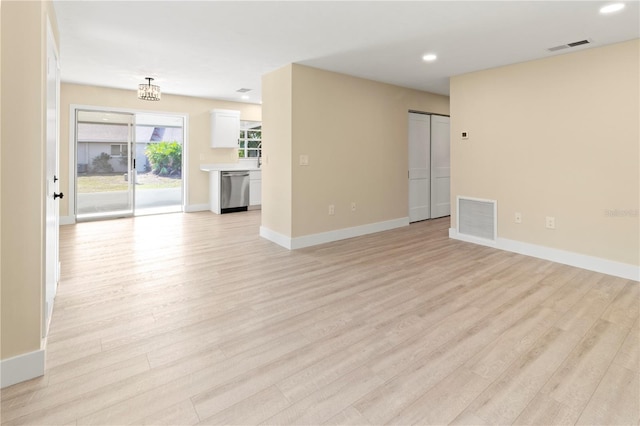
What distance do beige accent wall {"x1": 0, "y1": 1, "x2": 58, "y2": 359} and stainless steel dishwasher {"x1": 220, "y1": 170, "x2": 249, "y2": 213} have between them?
5.56 m

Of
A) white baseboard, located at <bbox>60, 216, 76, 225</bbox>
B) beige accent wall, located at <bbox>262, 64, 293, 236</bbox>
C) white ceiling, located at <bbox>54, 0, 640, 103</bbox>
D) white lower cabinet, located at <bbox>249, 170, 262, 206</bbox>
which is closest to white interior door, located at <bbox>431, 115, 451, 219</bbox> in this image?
white ceiling, located at <bbox>54, 0, 640, 103</bbox>

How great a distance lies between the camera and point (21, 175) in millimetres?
1837

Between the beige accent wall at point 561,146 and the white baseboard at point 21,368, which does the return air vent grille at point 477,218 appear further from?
the white baseboard at point 21,368

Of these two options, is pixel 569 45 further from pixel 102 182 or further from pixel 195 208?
pixel 102 182

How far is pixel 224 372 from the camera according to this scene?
1975 mm

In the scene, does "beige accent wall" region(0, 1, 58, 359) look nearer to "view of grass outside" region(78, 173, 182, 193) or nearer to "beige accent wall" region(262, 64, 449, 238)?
"beige accent wall" region(262, 64, 449, 238)

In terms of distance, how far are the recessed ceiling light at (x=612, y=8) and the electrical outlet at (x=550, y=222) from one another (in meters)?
2.21

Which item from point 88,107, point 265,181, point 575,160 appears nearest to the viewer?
point 575,160

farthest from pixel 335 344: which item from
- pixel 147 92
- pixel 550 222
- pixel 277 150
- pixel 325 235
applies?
pixel 147 92

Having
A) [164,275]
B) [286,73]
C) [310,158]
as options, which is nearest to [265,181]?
[310,158]

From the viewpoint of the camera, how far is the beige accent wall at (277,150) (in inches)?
184

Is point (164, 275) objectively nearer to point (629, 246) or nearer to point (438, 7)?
point (438, 7)

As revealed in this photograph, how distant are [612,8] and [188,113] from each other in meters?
7.00

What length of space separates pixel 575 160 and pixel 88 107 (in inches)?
301
